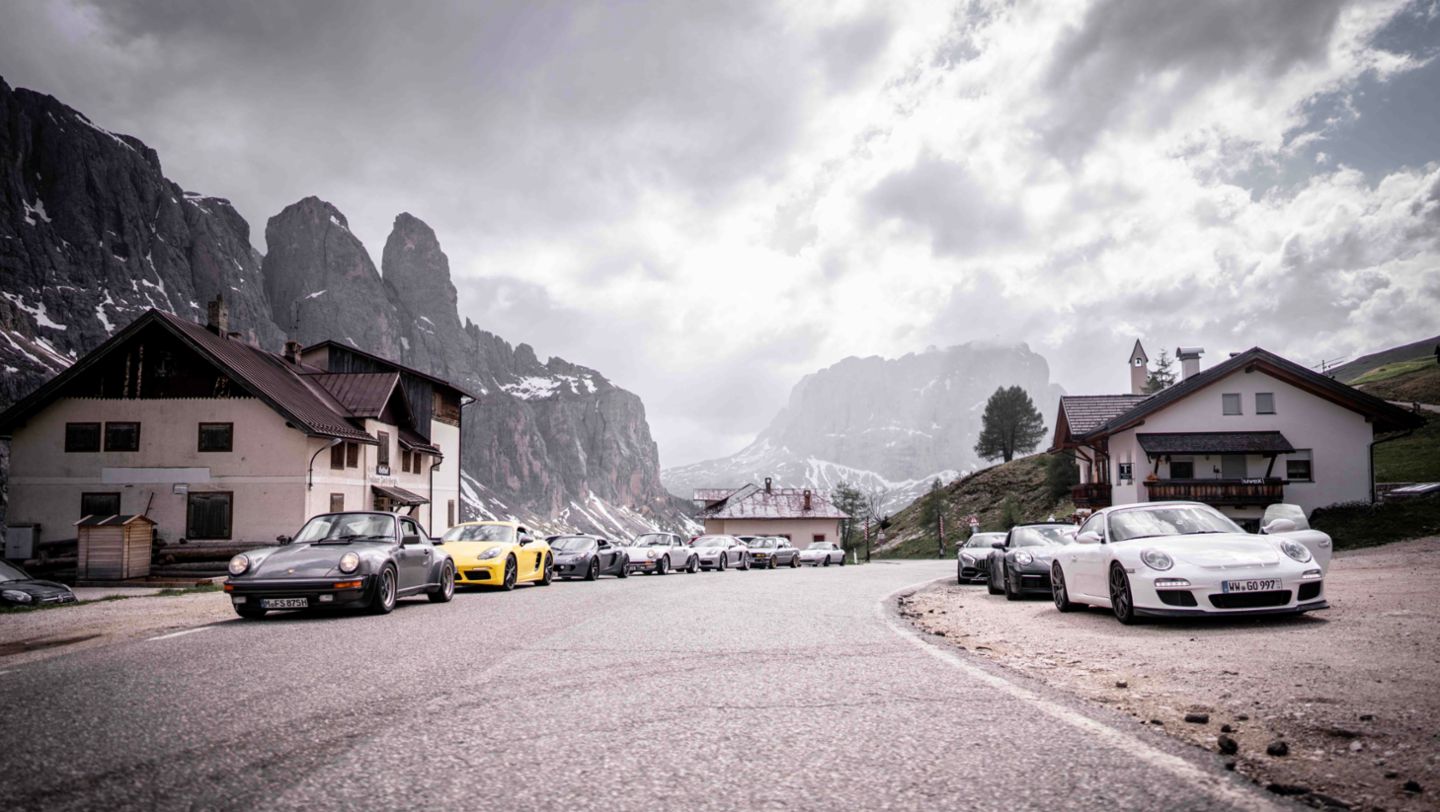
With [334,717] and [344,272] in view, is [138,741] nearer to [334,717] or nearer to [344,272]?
[334,717]

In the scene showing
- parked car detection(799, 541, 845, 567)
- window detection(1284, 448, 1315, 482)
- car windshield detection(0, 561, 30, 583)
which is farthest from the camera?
parked car detection(799, 541, 845, 567)

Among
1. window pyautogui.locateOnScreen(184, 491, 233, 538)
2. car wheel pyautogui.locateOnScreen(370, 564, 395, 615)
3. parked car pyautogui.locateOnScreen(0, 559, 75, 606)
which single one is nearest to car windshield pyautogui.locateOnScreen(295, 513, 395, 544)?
car wheel pyautogui.locateOnScreen(370, 564, 395, 615)

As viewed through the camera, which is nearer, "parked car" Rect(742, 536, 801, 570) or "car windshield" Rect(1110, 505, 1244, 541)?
"car windshield" Rect(1110, 505, 1244, 541)

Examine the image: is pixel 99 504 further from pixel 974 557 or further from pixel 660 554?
pixel 974 557

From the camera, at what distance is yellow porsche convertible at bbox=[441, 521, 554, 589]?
1781cm

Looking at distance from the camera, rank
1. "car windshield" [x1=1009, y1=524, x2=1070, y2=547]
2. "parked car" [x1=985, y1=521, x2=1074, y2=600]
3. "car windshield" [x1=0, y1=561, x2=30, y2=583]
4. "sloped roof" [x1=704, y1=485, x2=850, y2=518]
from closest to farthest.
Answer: "parked car" [x1=985, y1=521, x2=1074, y2=600]
"car windshield" [x1=1009, y1=524, x2=1070, y2=547]
"car windshield" [x1=0, y1=561, x2=30, y2=583]
"sloped roof" [x1=704, y1=485, x2=850, y2=518]

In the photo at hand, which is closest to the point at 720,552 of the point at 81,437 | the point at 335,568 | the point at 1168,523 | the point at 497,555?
the point at 497,555

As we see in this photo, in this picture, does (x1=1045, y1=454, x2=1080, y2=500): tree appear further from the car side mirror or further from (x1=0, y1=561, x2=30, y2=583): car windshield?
(x1=0, y1=561, x2=30, y2=583): car windshield

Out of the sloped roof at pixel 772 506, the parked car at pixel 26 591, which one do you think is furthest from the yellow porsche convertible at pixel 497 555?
the sloped roof at pixel 772 506

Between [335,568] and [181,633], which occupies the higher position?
[335,568]

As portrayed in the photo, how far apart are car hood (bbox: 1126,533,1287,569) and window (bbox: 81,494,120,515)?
106 feet

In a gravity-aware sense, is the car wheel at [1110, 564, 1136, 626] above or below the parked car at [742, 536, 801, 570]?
above

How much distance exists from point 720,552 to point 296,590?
967 inches

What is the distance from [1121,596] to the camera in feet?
32.9
